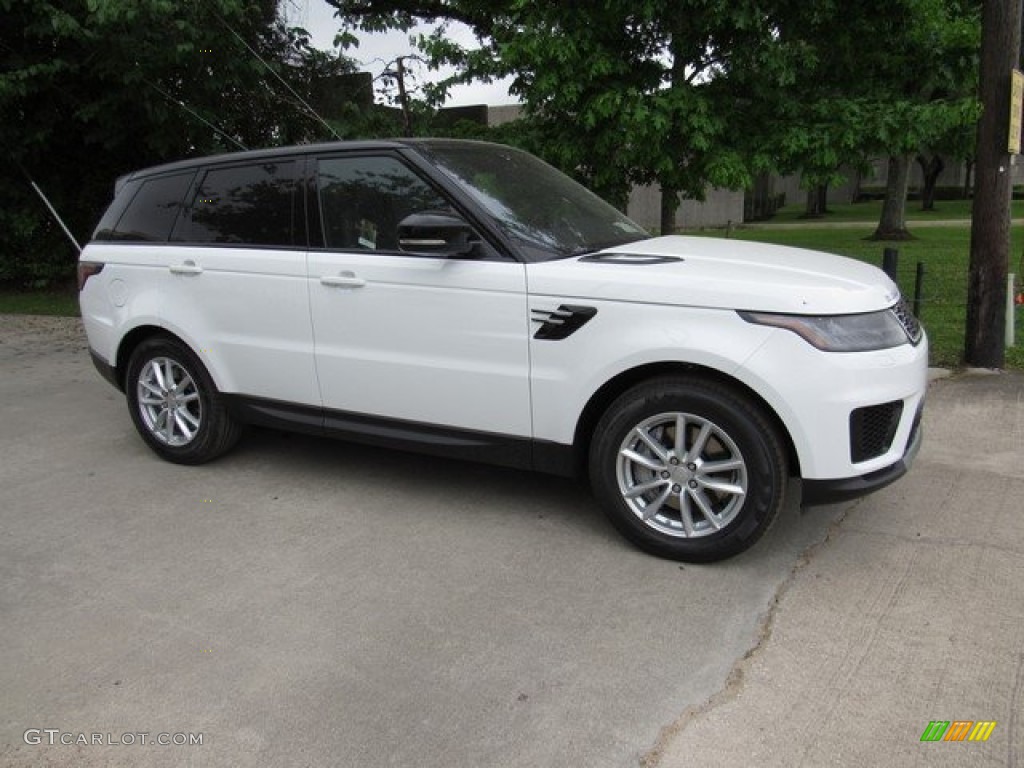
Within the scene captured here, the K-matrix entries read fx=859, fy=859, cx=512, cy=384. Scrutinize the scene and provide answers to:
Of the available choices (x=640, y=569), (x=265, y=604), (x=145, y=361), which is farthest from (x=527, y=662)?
(x=145, y=361)

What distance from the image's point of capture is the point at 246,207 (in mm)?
4852

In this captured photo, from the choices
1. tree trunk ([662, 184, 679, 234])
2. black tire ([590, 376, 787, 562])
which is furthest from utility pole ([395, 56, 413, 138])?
black tire ([590, 376, 787, 562])

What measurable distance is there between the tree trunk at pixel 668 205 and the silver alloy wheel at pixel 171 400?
494cm

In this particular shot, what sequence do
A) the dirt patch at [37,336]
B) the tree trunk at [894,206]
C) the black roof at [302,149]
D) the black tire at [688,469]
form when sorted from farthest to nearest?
the tree trunk at [894,206] < the dirt patch at [37,336] < the black roof at [302,149] < the black tire at [688,469]

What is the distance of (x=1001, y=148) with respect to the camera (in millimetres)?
6723

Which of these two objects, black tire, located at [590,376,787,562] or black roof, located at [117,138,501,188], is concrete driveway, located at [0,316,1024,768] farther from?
black roof, located at [117,138,501,188]

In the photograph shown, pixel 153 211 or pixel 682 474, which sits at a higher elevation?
pixel 153 211

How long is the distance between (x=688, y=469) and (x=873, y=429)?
0.77 meters

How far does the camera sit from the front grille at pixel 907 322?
12.3ft

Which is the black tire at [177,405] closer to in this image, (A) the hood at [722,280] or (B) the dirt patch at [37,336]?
(A) the hood at [722,280]

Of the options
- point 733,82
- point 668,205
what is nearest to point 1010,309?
point 733,82

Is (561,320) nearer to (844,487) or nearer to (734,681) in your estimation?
(844,487)

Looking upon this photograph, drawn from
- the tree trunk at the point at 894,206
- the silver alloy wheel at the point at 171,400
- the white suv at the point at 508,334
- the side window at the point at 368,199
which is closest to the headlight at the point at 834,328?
the white suv at the point at 508,334

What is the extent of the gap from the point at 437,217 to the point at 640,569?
1.80 m
